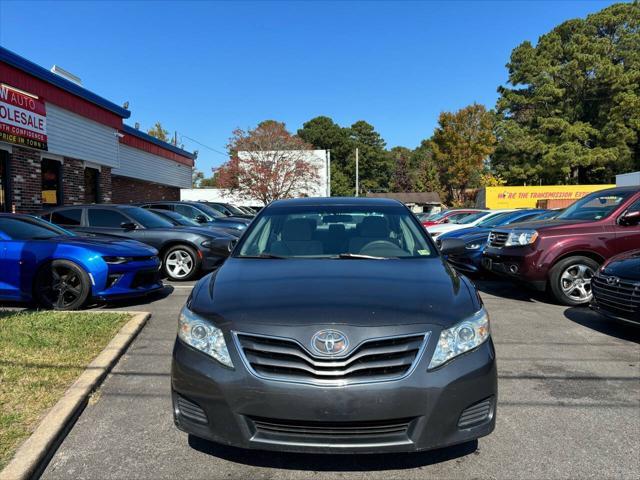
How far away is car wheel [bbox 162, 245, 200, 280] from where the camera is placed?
9422 millimetres

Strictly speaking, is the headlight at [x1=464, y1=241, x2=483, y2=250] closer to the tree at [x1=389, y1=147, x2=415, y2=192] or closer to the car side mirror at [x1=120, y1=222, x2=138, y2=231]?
the car side mirror at [x1=120, y1=222, x2=138, y2=231]

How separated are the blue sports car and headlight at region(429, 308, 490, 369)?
5184 millimetres

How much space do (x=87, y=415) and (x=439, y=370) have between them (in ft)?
8.34

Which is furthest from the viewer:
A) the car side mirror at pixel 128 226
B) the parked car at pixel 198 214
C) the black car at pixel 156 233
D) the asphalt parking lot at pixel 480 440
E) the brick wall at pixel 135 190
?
the brick wall at pixel 135 190

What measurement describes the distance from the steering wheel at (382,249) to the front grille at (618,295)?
298cm

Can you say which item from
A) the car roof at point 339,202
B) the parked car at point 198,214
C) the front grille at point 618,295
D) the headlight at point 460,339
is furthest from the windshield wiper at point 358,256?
the parked car at point 198,214

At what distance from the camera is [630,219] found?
7102 mm

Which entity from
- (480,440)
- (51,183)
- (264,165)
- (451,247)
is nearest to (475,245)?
(451,247)

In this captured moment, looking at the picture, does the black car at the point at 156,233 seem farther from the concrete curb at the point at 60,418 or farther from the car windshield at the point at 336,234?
the car windshield at the point at 336,234

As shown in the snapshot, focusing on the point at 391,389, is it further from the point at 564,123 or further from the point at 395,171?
the point at 395,171

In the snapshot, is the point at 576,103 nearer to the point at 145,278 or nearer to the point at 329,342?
the point at 145,278

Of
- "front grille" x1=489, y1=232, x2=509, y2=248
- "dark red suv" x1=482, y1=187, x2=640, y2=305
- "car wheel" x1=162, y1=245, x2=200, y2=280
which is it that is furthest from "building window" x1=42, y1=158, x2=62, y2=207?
"dark red suv" x1=482, y1=187, x2=640, y2=305

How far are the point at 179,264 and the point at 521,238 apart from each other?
609 cm

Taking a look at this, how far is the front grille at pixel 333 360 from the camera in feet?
7.80
